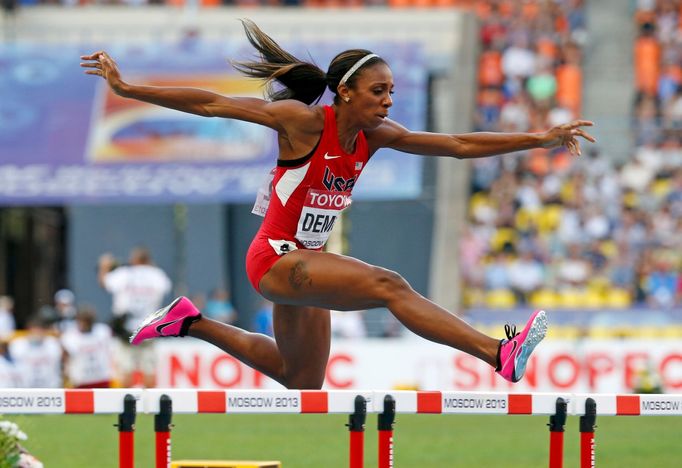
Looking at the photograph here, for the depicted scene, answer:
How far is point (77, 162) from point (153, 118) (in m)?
1.41

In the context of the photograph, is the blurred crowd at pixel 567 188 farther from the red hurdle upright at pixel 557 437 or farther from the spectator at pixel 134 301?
the red hurdle upright at pixel 557 437

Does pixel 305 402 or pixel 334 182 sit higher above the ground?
pixel 334 182

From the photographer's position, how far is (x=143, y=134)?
22.5 meters

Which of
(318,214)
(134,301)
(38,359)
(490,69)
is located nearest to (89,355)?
(134,301)

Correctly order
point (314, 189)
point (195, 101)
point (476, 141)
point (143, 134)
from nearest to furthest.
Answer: point (195, 101) → point (314, 189) → point (476, 141) → point (143, 134)

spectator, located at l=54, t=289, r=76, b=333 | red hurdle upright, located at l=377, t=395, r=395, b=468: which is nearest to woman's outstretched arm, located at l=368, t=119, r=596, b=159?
red hurdle upright, located at l=377, t=395, r=395, b=468

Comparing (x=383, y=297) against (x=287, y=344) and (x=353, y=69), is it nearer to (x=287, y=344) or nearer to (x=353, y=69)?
(x=287, y=344)

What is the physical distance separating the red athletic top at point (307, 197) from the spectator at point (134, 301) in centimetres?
1033

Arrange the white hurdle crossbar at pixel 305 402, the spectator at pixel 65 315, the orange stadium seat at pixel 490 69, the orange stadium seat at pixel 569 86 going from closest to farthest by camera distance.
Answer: the white hurdle crossbar at pixel 305 402
the spectator at pixel 65 315
the orange stadium seat at pixel 569 86
the orange stadium seat at pixel 490 69

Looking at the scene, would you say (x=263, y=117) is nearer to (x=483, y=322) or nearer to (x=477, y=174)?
(x=483, y=322)

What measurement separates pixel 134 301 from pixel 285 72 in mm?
10720

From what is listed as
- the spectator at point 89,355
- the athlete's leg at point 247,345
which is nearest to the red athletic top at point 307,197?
the athlete's leg at point 247,345

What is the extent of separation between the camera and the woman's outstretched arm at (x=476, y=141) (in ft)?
26.8

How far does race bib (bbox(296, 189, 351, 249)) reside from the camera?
7719 millimetres
